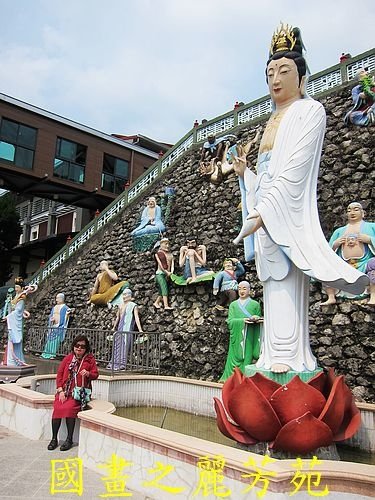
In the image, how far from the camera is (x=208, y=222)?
10547mm

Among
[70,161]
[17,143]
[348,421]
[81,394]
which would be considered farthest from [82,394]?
[70,161]

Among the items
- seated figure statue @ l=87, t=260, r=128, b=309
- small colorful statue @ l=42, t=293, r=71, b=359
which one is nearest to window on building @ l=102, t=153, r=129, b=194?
seated figure statue @ l=87, t=260, r=128, b=309

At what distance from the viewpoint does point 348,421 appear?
3.84 m

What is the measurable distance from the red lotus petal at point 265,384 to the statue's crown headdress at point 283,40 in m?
3.32

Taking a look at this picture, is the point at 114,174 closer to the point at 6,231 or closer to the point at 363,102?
the point at 6,231

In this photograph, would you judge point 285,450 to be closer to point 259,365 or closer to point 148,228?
point 259,365

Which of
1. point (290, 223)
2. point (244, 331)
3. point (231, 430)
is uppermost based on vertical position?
point (290, 223)

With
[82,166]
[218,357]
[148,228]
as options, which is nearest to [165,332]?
[218,357]

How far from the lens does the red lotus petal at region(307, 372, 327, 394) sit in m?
3.75

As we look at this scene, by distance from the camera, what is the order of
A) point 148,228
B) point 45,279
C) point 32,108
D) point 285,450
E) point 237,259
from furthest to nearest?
point 32,108, point 45,279, point 148,228, point 237,259, point 285,450

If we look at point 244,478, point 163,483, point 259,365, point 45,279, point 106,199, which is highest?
point 106,199

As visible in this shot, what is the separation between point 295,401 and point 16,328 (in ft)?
21.3

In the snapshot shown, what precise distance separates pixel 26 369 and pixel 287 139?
6.14 metres

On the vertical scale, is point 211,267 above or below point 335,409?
above
